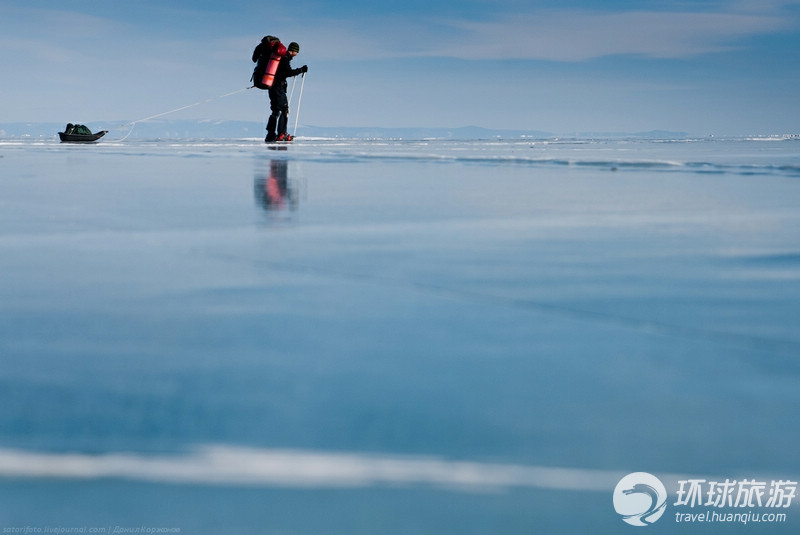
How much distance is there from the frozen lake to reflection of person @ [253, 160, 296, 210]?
A: 161 cm

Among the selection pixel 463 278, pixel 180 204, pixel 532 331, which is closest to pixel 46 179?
pixel 180 204

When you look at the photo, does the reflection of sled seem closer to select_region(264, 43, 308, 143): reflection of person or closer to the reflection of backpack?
the reflection of backpack

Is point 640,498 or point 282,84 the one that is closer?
point 640,498

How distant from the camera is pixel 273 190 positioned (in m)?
7.24

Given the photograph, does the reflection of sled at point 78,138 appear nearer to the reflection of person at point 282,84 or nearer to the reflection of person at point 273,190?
the reflection of person at point 282,84

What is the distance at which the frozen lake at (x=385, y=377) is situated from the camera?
144 centimetres

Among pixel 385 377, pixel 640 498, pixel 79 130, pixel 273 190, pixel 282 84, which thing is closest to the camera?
pixel 640 498

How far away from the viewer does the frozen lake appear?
4.74ft

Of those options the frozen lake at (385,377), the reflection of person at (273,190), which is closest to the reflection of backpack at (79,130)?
the reflection of person at (273,190)

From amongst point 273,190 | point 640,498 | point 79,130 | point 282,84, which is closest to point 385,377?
point 640,498

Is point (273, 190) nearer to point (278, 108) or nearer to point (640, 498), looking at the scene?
point (640, 498)

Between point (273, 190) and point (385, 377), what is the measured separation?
5380 mm

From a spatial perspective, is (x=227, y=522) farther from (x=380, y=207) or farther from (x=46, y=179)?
(x=46, y=179)

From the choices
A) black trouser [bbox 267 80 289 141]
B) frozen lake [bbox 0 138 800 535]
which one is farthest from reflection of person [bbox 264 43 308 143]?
frozen lake [bbox 0 138 800 535]
